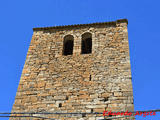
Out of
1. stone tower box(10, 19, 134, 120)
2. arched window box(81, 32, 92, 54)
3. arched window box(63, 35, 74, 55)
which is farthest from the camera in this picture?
arched window box(63, 35, 74, 55)

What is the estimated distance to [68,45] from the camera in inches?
465

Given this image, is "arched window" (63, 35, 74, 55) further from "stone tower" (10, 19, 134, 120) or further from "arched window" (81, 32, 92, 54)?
"arched window" (81, 32, 92, 54)

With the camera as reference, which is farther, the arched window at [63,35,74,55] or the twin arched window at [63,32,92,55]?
the arched window at [63,35,74,55]

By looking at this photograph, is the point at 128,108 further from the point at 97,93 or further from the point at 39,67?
the point at 39,67

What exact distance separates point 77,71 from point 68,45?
213 cm

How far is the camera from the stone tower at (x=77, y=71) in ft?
29.3

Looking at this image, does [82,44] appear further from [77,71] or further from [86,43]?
[77,71]

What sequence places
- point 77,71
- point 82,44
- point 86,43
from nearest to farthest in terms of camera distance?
point 77,71, point 82,44, point 86,43

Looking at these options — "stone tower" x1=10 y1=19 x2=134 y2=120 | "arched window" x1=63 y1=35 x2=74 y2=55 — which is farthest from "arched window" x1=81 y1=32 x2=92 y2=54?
"arched window" x1=63 y1=35 x2=74 y2=55

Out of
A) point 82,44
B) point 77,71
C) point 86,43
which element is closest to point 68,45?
point 82,44

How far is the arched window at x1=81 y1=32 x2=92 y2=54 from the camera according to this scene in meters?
11.3

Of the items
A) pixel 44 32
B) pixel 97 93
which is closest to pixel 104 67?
pixel 97 93

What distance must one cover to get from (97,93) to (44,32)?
14.7 feet

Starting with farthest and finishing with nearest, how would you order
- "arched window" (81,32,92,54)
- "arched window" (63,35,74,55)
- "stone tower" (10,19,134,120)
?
1. "arched window" (63,35,74,55)
2. "arched window" (81,32,92,54)
3. "stone tower" (10,19,134,120)
